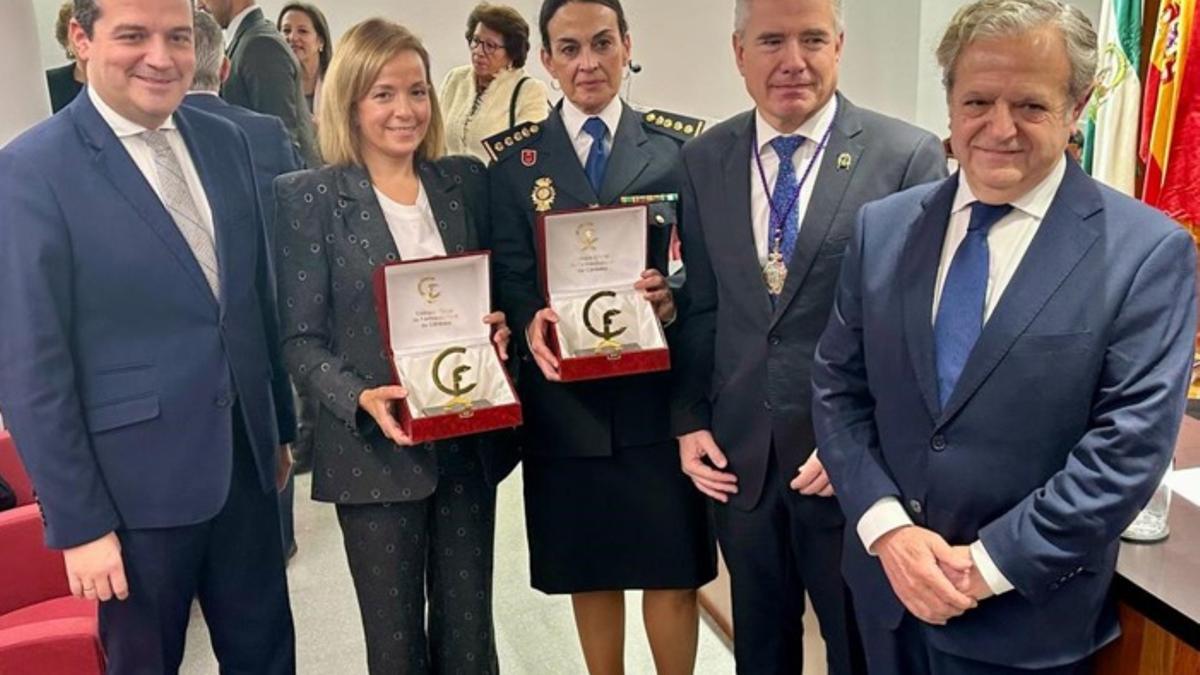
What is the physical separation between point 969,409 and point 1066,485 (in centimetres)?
15

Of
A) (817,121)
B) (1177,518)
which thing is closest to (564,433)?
(817,121)

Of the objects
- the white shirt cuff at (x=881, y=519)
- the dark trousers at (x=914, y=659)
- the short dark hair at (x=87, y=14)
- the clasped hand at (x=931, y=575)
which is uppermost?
the short dark hair at (x=87, y=14)

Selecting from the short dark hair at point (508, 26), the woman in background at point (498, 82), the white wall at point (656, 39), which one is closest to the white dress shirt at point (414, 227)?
the woman in background at point (498, 82)

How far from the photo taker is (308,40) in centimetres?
459

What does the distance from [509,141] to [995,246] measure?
1049 millimetres

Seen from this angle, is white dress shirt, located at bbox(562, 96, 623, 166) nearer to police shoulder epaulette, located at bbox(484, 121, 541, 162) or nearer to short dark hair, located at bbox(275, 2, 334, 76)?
police shoulder epaulette, located at bbox(484, 121, 541, 162)

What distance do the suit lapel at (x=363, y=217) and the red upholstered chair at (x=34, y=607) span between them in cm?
96

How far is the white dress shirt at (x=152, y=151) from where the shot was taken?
5.70ft

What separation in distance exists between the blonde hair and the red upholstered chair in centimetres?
108

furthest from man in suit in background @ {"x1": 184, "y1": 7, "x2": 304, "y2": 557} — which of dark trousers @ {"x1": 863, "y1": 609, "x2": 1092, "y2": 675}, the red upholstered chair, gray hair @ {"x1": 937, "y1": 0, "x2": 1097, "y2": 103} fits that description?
gray hair @ {"x1": 937, "y1": 0, "x2": 1097, "y2": 103}

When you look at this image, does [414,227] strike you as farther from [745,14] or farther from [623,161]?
[745,14]

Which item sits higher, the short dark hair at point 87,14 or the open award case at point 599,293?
the short dark hair at point 87,14

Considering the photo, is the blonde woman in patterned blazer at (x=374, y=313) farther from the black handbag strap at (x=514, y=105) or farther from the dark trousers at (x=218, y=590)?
the black handbag strap at (x=514, y=105)

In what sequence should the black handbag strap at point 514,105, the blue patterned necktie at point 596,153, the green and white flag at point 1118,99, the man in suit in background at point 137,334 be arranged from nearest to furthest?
the man in suit in background at point 137,334, the blue patterned necktie at point 596,153, the green and white flag at point 1118,99, the black handbag strap at point 514,105
